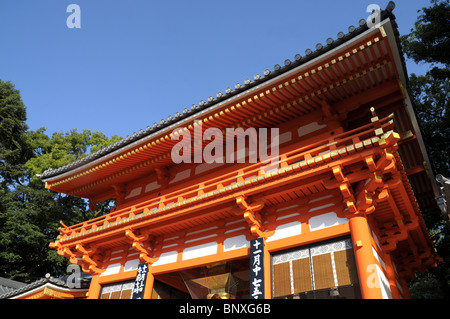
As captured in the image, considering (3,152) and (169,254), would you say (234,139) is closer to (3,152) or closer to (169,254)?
(169,254)

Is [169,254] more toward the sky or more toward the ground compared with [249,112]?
more toward the ground

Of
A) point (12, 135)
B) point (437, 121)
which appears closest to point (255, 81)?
point (437, 121)

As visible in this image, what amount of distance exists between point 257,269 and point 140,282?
440 cm

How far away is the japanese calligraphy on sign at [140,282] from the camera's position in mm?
10688

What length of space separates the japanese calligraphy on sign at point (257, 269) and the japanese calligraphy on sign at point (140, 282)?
405cm

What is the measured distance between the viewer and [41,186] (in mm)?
26859

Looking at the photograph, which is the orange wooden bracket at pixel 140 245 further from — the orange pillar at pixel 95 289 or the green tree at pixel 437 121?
the green tree at pixel 437 121

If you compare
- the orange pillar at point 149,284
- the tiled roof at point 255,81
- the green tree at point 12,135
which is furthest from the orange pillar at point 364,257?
the green tree at point 12,135

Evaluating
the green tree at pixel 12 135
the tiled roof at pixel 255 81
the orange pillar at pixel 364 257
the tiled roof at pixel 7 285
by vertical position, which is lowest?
the orange pillar at pixel 364 257

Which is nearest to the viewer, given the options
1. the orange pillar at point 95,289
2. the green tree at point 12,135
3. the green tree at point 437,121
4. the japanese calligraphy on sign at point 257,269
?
the japanese calligraphy on sign at point 257,269

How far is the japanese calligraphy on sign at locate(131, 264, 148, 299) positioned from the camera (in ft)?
35.1

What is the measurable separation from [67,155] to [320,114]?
2288 cm

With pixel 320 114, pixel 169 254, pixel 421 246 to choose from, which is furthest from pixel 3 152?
pixel 421 246

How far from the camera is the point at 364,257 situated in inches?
293
